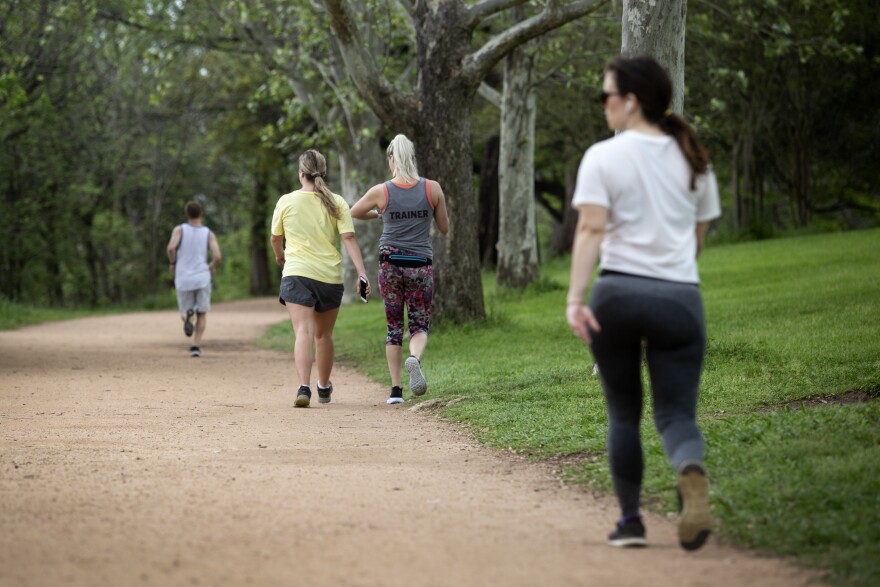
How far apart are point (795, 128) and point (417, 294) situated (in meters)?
26.1

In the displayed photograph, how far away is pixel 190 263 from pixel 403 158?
Answer: 772 cm

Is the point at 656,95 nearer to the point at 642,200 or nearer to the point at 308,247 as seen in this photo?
the point at 642,200

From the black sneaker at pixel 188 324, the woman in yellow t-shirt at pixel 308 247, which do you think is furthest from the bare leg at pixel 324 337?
the black sneaker at pixel 188 324

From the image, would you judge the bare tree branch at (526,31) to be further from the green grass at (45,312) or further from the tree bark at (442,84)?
the green grass at (45,312)

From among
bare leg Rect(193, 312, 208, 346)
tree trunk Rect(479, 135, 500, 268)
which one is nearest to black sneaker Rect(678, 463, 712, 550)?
bare leg Rect(193, 312, 208, 346)

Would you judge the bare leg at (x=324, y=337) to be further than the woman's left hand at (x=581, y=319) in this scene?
Yes

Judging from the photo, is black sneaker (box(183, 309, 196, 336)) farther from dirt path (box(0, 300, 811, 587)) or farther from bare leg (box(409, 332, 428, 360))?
bare leg (box(409, 332, 428, 360))

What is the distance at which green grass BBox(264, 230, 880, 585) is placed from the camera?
5.30m

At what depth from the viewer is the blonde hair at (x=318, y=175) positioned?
10.4m

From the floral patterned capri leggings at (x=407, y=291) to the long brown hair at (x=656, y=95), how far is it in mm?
5584

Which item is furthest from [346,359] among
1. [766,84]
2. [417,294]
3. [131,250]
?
[131,250]

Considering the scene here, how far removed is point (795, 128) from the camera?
33.9 meters

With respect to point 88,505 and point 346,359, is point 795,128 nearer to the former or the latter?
point 346,359

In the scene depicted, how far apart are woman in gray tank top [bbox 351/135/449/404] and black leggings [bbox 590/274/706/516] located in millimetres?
5461
